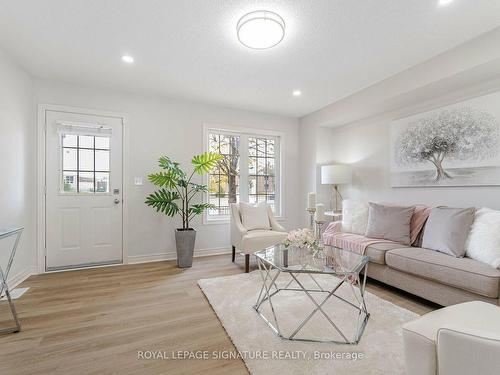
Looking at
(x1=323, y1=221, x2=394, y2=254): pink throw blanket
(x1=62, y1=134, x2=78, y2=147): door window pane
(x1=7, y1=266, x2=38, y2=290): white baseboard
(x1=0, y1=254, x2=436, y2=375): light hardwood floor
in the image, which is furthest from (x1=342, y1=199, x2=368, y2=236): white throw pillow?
(x1=7, y1=266, x2=38, y2=290): white baseboard

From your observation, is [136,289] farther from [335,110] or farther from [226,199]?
[335,110]

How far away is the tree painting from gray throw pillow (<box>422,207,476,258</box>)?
682 mm

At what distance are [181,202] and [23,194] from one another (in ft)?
6.29

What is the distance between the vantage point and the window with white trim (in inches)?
174

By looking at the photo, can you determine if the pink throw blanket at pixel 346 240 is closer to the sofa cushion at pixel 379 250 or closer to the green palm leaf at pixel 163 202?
the sofa cushion at pixel 379 250

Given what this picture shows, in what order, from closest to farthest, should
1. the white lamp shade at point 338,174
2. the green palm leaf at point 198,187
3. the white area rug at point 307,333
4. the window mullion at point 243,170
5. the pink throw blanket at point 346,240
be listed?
the white area rug at point 307,333
the pink throw blanket at point 346,240
the green palm leaf at point 198,187
the white lamp shade at point 338,174
the window mullion at point 243,170

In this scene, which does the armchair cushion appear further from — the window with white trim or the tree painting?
the tree painting

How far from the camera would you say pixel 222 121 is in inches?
172

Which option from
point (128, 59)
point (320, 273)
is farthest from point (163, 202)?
point (320, 273)

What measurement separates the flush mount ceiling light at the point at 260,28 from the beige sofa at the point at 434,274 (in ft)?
7.71

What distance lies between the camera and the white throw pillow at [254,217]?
3.77 meters

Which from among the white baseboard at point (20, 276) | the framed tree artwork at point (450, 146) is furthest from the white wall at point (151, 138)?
the framed tree artwork at point (450, 146)

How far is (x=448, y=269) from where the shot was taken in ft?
A: 6.93

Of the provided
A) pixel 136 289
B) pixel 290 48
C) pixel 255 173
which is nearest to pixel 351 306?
pixel 136 289
